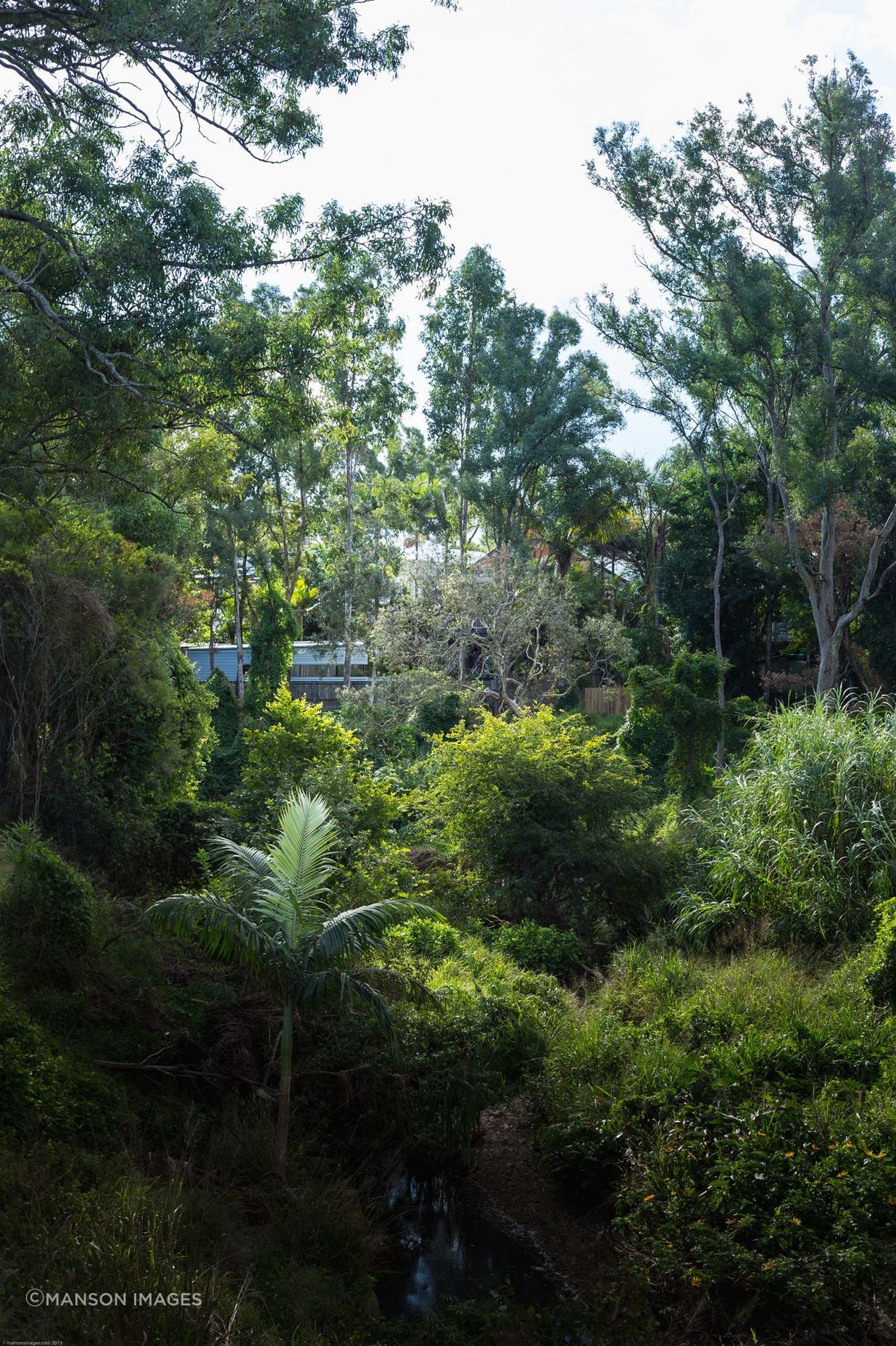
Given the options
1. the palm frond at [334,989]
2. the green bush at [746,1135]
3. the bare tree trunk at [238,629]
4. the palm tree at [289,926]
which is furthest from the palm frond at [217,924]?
the bare tree trunk at [238,629]

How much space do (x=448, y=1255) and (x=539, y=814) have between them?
583 cm

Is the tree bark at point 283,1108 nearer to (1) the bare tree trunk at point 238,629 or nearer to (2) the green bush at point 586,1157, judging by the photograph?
(2) the green bush at point 586,1157

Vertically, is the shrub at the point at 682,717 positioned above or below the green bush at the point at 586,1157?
above

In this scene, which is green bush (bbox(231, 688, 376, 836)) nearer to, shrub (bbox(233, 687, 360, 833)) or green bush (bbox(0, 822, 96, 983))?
shrub (bbox(233, 687, 360, 833))

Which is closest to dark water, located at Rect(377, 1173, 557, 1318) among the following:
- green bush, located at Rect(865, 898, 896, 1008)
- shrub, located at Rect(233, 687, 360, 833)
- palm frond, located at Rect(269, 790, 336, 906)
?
palm frond, located at Rect(269, 790, 336, 906)

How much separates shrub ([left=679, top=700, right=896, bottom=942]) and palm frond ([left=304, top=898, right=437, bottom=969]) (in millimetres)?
4310

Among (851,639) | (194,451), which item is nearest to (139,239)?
(194,451)

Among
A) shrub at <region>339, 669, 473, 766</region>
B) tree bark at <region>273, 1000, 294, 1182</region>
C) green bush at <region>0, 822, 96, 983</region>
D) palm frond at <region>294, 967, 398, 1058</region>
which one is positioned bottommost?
tree bark at <region>273, 1000, 294, 1182</region>

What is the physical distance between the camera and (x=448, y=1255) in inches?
271

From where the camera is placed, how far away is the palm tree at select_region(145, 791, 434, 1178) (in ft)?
21.7

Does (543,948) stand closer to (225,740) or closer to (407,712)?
(407,712)

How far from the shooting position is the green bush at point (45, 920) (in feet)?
25.4

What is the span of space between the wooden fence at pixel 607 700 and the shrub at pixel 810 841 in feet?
63.4

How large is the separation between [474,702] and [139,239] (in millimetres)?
15040
